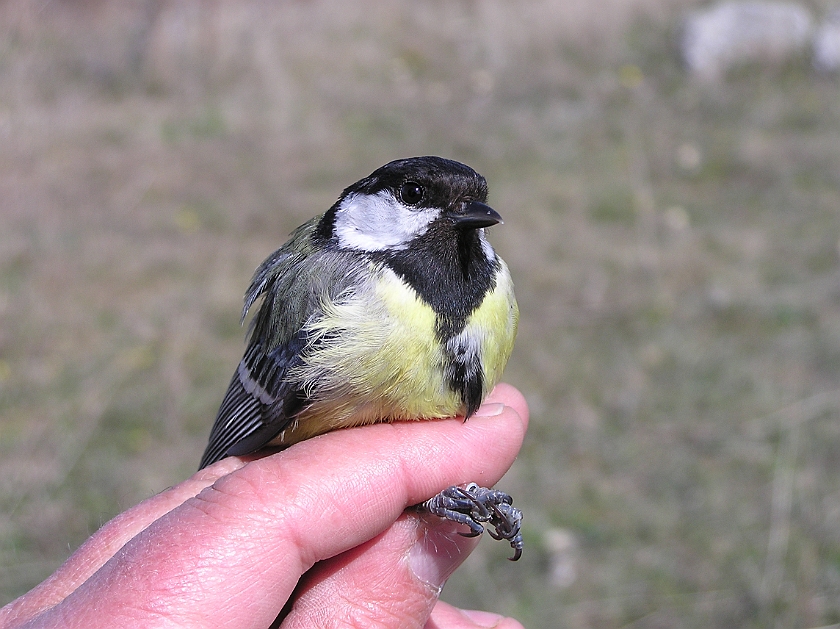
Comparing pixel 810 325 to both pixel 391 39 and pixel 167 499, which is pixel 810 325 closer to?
pixel 167 499

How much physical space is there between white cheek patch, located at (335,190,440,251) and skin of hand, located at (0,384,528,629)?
0.48 metres

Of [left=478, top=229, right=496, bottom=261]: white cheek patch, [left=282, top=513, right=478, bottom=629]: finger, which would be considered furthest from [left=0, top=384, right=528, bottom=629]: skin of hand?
[left=478, top=229, right=496, bottom=261]: white cheek patch

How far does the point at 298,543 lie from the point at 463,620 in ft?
2.39

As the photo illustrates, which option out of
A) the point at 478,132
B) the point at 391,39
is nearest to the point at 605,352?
the point at 478,132

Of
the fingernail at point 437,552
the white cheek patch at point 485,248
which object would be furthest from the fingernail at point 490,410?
the white cheek patch at point 485,248

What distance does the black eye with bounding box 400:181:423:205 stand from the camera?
1887 millimetres

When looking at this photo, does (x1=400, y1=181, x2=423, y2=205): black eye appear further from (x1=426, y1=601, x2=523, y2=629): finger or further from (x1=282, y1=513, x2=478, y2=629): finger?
→ (x1=426, y1=601, x2=523, y2=629): finger

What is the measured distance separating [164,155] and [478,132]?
3468mm

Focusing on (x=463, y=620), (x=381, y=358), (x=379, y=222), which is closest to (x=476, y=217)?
(x=379, y=222)

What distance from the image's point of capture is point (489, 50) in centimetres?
1010

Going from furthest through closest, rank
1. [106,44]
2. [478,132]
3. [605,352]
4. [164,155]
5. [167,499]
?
[106,44] < [478,132] < [164,155] < [605,352] < [167,499]

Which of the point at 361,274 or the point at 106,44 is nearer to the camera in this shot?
the point at 361,274

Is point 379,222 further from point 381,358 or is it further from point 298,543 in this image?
point 298,543

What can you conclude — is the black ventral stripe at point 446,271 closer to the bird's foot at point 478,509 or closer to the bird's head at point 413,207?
the bird's head at point 413,207
